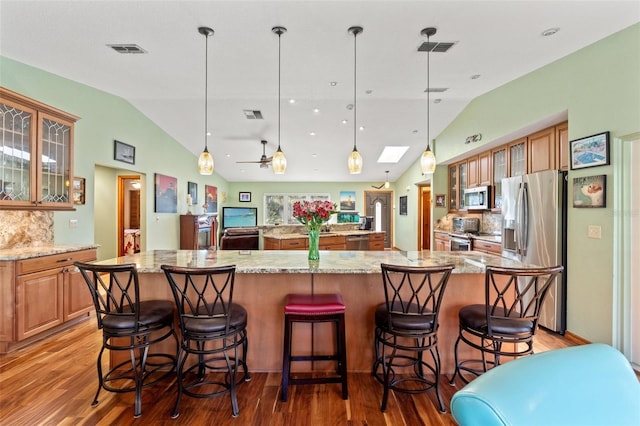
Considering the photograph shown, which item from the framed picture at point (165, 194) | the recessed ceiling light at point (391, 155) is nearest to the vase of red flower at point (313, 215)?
the framed picture at point (165, 194)

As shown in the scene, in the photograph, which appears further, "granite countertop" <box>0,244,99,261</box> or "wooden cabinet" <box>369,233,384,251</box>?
"wooden cabinet" <box>369,233,384,251</box>

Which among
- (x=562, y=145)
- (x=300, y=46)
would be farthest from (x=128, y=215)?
(x=562, y=145)

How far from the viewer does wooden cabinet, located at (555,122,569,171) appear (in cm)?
341

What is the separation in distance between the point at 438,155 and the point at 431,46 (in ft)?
12.1

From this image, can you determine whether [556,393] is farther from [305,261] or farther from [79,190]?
[79,190]

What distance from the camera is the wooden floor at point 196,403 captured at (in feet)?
6.32

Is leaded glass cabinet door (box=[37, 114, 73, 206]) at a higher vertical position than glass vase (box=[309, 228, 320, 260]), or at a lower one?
higher

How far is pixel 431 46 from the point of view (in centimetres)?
304

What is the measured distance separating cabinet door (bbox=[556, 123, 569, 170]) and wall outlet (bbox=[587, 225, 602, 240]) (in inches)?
32.4

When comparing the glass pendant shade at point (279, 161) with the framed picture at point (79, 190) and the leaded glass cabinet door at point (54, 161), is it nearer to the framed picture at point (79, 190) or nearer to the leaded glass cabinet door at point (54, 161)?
the leaded glass cabinet door at point (54, 161)

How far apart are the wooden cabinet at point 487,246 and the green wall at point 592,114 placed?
1051 millimetres

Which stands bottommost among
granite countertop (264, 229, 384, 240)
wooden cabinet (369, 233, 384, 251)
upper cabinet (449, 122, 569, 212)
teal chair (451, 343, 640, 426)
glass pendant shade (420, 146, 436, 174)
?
wooden cabinet (369, 233, 384, 251)

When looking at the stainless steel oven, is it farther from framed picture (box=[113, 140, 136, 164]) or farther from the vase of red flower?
framed picture (box=[113, 140, 136, 164])

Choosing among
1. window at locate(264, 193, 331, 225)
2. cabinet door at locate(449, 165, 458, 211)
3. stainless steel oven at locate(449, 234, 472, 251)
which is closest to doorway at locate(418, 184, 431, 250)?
cabinet door at locate(449, 165, 458, 211)
